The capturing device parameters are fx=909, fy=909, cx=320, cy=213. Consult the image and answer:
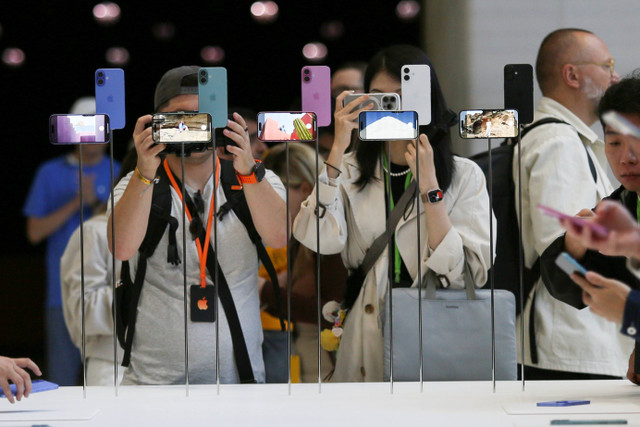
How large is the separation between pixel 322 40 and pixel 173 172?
1.20 metres

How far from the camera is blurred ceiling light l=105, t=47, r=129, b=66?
348 cm

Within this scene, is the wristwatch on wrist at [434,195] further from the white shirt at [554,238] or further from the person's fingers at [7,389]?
the person's fingers at [7,389]

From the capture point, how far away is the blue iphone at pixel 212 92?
1.99m

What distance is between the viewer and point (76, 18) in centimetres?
352

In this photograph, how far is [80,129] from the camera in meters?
1.97

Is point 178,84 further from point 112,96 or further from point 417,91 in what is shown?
point 417,91

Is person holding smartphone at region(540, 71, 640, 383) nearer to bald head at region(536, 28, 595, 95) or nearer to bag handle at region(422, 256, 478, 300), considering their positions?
bag handle at region(422, 256, 478, 300)

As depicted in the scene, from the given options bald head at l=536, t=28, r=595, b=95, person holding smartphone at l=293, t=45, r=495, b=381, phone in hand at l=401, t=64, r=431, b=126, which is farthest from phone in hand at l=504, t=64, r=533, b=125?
bald head at l=536, t=28, r=595, b=95

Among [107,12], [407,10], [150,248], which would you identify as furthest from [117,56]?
[150,248]

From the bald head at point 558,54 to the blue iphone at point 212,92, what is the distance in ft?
4.78

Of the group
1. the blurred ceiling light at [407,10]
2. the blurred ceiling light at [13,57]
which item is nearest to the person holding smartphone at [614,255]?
the blurred ceiling light at [407,10]

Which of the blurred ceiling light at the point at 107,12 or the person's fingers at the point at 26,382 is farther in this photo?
the blurred ceiling light at the point at 107,12

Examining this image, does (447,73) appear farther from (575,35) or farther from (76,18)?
(76,18)

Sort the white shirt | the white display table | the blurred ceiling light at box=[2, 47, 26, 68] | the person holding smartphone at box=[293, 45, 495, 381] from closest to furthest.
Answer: the white display table → the person holding smartphone at box=[293, 45, 495, 381] → the white shirt → the blurred ceiling light at box=[2, 47, 26, 68]
